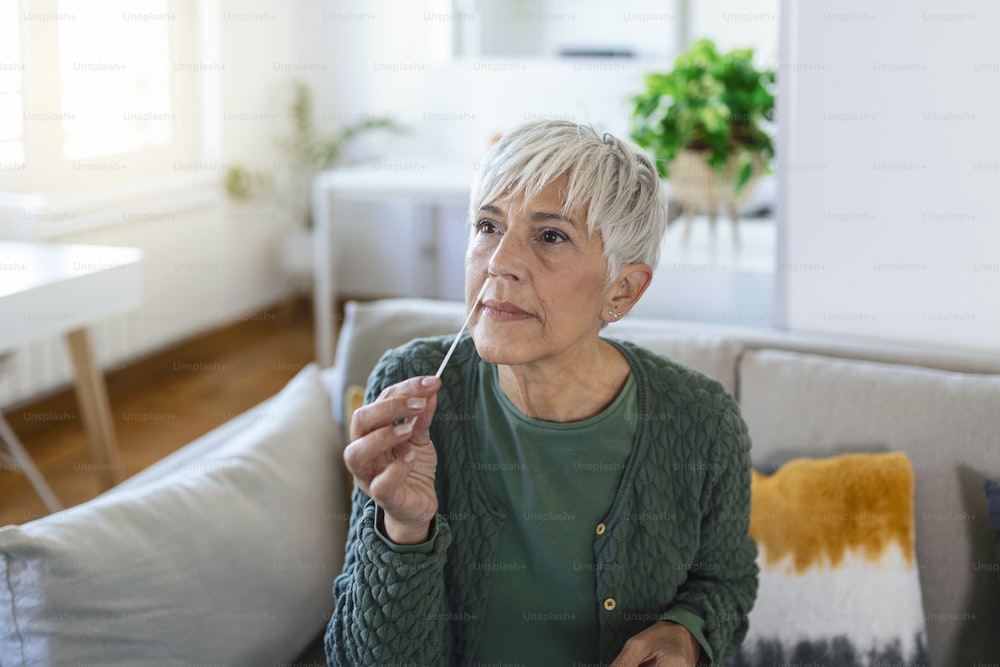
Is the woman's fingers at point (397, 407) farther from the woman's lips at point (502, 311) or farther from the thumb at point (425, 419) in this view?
the woman's lips at point (502, 311)

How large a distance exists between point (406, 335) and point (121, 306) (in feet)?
2.72

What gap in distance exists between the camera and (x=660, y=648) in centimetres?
133

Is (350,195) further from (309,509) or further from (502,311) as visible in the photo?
(502,311)

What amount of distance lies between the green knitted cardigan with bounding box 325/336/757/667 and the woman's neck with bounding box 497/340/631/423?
0.05 meters

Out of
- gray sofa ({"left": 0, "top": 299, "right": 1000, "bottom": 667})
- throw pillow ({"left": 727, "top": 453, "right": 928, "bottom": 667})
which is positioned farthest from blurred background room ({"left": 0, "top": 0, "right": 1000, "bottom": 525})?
throw pillow ({"left": 727, "top": 453, "right": 928, "bottom": 667})

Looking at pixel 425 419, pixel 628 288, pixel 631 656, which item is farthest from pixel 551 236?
pixel 631 656

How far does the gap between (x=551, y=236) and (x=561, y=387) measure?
215mm

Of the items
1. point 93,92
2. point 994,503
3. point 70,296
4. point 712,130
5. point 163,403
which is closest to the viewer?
point 994,503

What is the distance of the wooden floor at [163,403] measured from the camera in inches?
127

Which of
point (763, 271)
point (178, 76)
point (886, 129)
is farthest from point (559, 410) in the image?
point (178, 76)

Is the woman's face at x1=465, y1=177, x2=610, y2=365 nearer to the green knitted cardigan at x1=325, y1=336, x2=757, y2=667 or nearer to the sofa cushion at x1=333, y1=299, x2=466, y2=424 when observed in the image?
the green knitted cardigan at x1=325, y1=336, x2=757, y2=667

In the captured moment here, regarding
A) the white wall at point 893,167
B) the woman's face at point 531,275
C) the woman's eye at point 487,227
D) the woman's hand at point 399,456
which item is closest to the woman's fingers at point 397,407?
the woman's hand at point 399,456

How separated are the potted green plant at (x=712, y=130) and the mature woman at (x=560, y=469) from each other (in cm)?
123

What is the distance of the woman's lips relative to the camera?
1282mm
